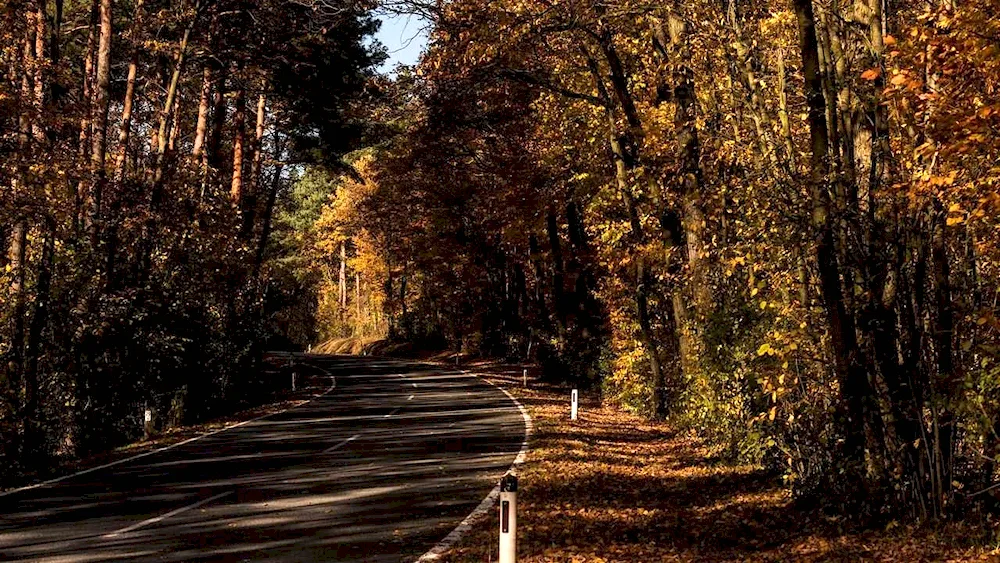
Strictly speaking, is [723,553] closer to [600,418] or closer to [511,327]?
[600,418]

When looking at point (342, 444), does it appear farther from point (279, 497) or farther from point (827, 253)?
point (827, 253)

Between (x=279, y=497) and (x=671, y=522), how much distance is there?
509 centimetres

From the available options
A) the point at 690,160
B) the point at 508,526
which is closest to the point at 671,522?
the point at 508,526

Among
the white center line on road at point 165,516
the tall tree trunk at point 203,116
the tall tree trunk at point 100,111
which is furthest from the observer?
Answer: the tall tree trunk at point 203,116

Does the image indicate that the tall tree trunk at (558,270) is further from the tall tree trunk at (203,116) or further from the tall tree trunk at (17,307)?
the tall tree trunk at (17,307)

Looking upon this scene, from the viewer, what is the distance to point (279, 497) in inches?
466

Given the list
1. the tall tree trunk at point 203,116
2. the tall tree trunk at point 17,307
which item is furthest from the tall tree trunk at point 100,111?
the tall tree trunk at point 203,116

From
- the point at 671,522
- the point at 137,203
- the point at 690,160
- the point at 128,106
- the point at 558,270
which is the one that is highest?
the point at 128,106

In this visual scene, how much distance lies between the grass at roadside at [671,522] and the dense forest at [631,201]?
0.52 m

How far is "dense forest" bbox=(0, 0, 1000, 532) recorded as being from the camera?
8633 millimetres

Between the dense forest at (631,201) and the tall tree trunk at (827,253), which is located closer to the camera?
the dense forest at (631,201)

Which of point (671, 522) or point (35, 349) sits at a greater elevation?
point (35, 349)

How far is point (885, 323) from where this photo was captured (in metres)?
9.01

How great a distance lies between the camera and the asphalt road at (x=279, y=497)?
8867mm
